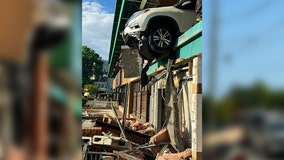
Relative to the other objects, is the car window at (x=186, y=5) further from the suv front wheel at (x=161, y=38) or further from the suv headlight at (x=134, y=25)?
the suv headlight at (x=134, y=25)

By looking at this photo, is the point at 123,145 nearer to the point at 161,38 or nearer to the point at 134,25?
the point at 161,38

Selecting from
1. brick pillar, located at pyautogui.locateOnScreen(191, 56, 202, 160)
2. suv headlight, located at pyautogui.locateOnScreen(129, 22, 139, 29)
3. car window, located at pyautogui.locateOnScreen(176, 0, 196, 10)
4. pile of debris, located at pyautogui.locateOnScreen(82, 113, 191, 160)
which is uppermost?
car window, located at pyautogui.locateOnScreen(176, 0, 196, 10)

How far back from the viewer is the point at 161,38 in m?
5.24

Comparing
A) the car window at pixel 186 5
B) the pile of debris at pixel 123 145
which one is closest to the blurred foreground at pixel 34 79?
the pile of debris at pixel 123 145

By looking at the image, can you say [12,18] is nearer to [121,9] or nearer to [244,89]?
Result: [244,89]

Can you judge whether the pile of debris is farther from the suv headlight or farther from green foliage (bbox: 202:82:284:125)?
green foliage (bbox: 202:82:284:125)

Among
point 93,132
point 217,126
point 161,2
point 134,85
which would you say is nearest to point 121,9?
point 161,2

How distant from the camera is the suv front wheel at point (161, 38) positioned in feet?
17.0

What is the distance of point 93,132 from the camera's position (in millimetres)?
4148

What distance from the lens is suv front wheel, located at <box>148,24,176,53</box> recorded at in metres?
5.19

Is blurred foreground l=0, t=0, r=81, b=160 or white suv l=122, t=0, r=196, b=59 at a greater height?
white suv l=122, t=0, r=196, b=59

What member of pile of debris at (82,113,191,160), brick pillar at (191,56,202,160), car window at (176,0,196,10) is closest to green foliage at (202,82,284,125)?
brick pillar at (191,56,202,160)

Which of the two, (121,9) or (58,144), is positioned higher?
(121,9)

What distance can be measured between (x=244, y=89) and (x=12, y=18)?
1.73ft
